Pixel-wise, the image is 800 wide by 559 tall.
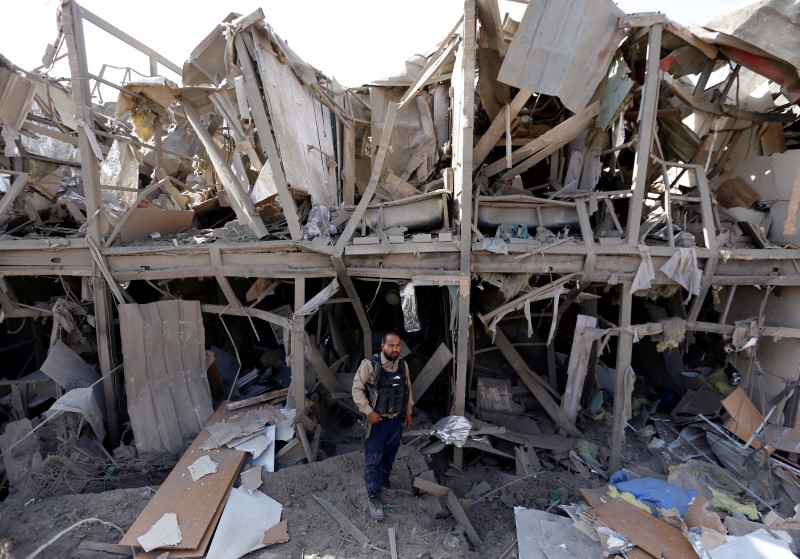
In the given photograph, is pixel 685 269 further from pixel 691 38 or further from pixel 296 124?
pixel 296 124

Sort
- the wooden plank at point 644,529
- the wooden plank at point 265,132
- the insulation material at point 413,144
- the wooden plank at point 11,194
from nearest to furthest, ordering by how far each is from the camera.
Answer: the wooden plank at point 644,529 → the wooden plank at point 265,132 → the wooden plank at point 11,194 → the insulation material at point 413,144

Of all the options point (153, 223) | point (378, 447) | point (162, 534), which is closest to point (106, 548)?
point (162, 534)

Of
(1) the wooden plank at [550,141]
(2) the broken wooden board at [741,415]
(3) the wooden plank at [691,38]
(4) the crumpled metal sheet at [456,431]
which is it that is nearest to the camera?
(3) the wooden plank at [691,38]

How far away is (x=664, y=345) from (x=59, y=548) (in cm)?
718

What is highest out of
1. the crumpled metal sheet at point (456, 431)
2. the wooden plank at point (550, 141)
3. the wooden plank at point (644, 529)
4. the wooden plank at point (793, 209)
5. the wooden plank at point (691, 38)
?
the wooden plank at point (691, 38)

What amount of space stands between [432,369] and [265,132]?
364cm

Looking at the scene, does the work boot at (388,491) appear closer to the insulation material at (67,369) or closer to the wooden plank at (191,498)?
the wooden plank at (191,498)

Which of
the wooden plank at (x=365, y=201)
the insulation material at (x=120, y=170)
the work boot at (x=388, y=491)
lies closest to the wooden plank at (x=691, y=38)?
the wooden plank at (x=365, y=201)

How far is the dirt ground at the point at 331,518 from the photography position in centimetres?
400

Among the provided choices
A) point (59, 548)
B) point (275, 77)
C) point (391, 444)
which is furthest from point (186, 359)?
point (275, 77)

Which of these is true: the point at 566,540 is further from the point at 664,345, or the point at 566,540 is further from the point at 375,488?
the point at 664,345

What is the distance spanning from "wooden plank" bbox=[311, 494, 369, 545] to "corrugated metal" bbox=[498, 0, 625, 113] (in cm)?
492

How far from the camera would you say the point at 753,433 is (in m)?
5.63

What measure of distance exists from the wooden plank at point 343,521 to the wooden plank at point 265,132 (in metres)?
2.95
